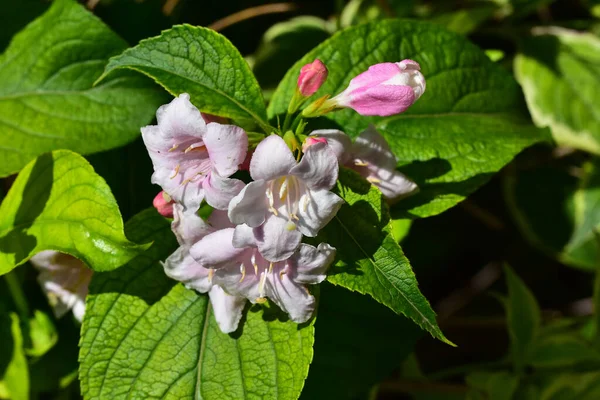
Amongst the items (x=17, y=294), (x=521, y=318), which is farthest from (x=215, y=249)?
(x=521, y=318)

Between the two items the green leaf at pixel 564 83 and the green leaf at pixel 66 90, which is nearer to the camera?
the green leaf at pixel 66 90

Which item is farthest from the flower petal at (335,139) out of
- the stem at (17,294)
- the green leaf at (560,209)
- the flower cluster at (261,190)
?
the green leaf at (560,209)

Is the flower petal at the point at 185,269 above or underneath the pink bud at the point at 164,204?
underneath

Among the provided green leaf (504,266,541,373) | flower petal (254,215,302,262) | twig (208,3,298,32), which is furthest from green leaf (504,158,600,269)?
flower petal (254,215,302,262)

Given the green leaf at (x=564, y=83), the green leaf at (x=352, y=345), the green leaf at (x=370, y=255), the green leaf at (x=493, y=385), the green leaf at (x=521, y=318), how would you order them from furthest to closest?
the green leaf at (x=564, y=83) → the green leaf at (x=521, y=318) → the green leaf at (x=493, y=385) → the green leaf at (x=352, y=345) → the green leaf at (x=370, y=255)

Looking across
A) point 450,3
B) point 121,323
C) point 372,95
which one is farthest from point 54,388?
point 450,3

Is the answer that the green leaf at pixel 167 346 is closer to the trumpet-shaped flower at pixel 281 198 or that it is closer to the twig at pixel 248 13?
the trumpet-shaped flower at pixel 281 198

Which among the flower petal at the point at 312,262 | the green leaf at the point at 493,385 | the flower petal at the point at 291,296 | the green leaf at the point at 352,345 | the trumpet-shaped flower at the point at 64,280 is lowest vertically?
the green leaf at the point at 493,385

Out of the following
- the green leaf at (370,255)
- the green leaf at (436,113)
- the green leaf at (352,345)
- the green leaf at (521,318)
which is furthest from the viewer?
the green leaf at (521,318)
